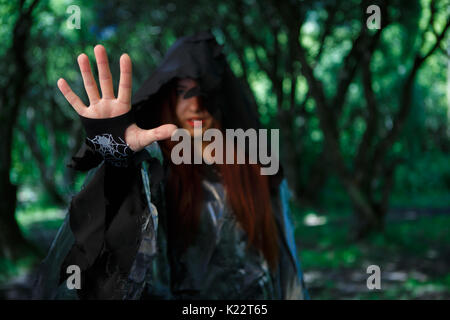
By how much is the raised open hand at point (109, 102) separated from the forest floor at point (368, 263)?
4419 millimetres

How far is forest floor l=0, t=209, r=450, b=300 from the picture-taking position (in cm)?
618

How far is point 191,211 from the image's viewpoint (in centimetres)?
280

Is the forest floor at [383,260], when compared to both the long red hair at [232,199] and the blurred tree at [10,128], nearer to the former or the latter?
the long red hair at [232,199]

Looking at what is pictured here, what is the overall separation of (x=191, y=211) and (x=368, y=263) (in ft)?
19.1

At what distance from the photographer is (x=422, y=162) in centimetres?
2114

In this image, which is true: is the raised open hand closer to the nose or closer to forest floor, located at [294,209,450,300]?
the nose

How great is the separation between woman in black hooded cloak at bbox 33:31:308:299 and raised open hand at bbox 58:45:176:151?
154 mm

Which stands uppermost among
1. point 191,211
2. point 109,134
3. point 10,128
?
point 10,128

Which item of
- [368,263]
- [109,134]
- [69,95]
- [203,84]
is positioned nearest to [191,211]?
[203,84]

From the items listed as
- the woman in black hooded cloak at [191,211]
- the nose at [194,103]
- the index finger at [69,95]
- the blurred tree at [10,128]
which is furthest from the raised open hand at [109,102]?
the blurred tree at [10,128]

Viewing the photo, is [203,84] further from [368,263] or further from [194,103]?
[368,263]

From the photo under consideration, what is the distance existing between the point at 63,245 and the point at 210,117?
3.59 ft

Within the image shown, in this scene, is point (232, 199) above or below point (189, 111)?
below
